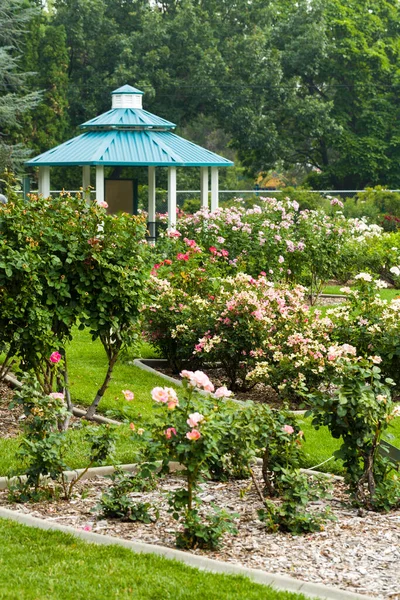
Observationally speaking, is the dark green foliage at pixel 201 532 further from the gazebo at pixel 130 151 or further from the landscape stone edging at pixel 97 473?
the gazebo at pixel 130 151

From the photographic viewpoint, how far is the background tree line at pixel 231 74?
118 ft

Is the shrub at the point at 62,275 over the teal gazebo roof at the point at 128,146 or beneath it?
beneath

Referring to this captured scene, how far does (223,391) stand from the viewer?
4.97 metres

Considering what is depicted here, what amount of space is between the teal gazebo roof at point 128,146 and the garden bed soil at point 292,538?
1357 centimetres

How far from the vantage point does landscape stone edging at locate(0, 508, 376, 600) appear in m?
4.18

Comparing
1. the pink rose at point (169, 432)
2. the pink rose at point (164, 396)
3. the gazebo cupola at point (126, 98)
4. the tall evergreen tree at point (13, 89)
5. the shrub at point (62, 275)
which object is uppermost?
the tall evergreen tree at point (13, 89)

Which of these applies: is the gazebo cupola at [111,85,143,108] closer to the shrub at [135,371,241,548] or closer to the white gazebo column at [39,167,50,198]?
the white gazebo column at [39,167,50,198]

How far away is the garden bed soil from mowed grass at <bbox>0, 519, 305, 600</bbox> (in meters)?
0.33

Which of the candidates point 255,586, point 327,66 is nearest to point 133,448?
point 255,586

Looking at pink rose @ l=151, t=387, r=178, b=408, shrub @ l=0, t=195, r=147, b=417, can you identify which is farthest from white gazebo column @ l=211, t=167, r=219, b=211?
pink rose @ l=151, t=387, r=178, b=408

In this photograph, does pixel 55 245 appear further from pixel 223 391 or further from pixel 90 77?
pixel 90 77

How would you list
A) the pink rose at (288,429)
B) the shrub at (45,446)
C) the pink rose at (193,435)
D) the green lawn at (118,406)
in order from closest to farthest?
the pink rose at (193,435) → the pink rose at (288,429) → the shrub at (45,446) → the green lawn at (118,406)

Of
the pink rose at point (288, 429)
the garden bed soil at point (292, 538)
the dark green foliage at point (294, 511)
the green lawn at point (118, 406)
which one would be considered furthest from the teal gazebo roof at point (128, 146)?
the dark green foliage at point (294, 511)

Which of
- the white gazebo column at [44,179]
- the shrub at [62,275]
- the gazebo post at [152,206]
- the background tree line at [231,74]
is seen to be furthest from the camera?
the background tree line at [231,74]
